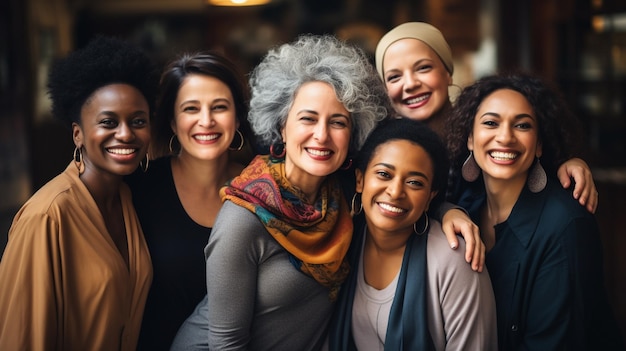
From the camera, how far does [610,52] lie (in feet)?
13.7

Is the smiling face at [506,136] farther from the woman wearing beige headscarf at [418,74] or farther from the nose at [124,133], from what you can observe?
the nose at [124,133]

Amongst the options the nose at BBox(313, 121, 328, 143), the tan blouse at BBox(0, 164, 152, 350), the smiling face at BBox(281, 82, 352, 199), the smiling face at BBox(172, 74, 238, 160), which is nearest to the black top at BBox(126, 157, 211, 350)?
the tan blouse at BBox(0, 164, 152, 350)

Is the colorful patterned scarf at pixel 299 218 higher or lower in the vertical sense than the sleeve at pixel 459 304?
higher

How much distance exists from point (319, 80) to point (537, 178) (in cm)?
83

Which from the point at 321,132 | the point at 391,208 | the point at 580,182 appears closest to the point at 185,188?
the point at 321,132

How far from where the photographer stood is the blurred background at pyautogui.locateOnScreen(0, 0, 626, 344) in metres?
4.18

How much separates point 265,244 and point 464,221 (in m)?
0.67

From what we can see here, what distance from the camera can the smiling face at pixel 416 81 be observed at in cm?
264

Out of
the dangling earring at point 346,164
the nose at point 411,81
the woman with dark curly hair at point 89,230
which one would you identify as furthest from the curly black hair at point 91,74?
the nose at point 411,81

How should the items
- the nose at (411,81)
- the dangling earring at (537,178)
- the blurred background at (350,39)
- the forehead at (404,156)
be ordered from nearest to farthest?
the forehead at (404,156) < the dangling earring at (537,178) < the nose at (411,81) < the blurred background at (350,39)

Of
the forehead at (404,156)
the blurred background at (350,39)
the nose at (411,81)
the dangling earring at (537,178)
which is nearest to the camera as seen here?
the forehead at (404,156)

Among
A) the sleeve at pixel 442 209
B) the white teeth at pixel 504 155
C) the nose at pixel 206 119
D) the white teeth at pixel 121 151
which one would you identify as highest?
the nose at pixel 206 119

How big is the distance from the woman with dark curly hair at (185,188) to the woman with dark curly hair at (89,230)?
0.26 ft

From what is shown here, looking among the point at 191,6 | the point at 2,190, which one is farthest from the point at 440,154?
the point at 191,6
